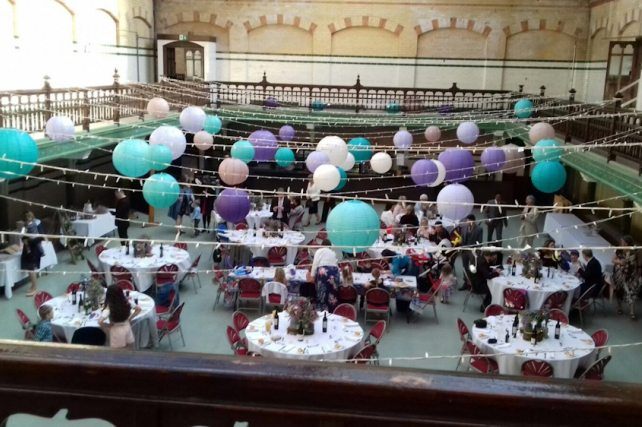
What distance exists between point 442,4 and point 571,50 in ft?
14.6

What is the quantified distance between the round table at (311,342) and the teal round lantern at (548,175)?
4.33 metres

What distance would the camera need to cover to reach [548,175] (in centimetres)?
1062

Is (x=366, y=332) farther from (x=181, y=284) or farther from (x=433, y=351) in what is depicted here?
(x=181, y=284)

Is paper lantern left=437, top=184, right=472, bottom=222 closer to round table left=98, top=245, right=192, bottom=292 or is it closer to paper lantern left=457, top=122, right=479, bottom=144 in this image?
paper lantern left=457, top=122, right=479, bottom=144

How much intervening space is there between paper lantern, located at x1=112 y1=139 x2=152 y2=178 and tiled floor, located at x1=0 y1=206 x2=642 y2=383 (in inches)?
102

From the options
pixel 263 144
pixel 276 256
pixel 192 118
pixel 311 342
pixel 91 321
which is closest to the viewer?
pixel 311 342

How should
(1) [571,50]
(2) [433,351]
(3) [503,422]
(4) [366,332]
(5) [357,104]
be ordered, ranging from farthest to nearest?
(1) [571,50] → (5) [357,104] → (4) [366,332] → (2) [433,351] → (3) [503,422]

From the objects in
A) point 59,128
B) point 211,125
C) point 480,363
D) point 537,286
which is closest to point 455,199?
point 480,363

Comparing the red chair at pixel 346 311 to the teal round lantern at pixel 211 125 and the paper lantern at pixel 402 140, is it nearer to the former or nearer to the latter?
the paper lantern at pixel 402 140

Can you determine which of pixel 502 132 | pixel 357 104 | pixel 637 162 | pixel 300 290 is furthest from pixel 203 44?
pixel 637 162

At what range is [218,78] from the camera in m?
22.1

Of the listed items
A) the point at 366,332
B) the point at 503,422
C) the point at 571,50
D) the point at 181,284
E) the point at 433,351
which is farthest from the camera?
the point at 571,50

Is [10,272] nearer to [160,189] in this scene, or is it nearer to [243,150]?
[160,189]

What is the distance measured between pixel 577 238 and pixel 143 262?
8.98 meters
